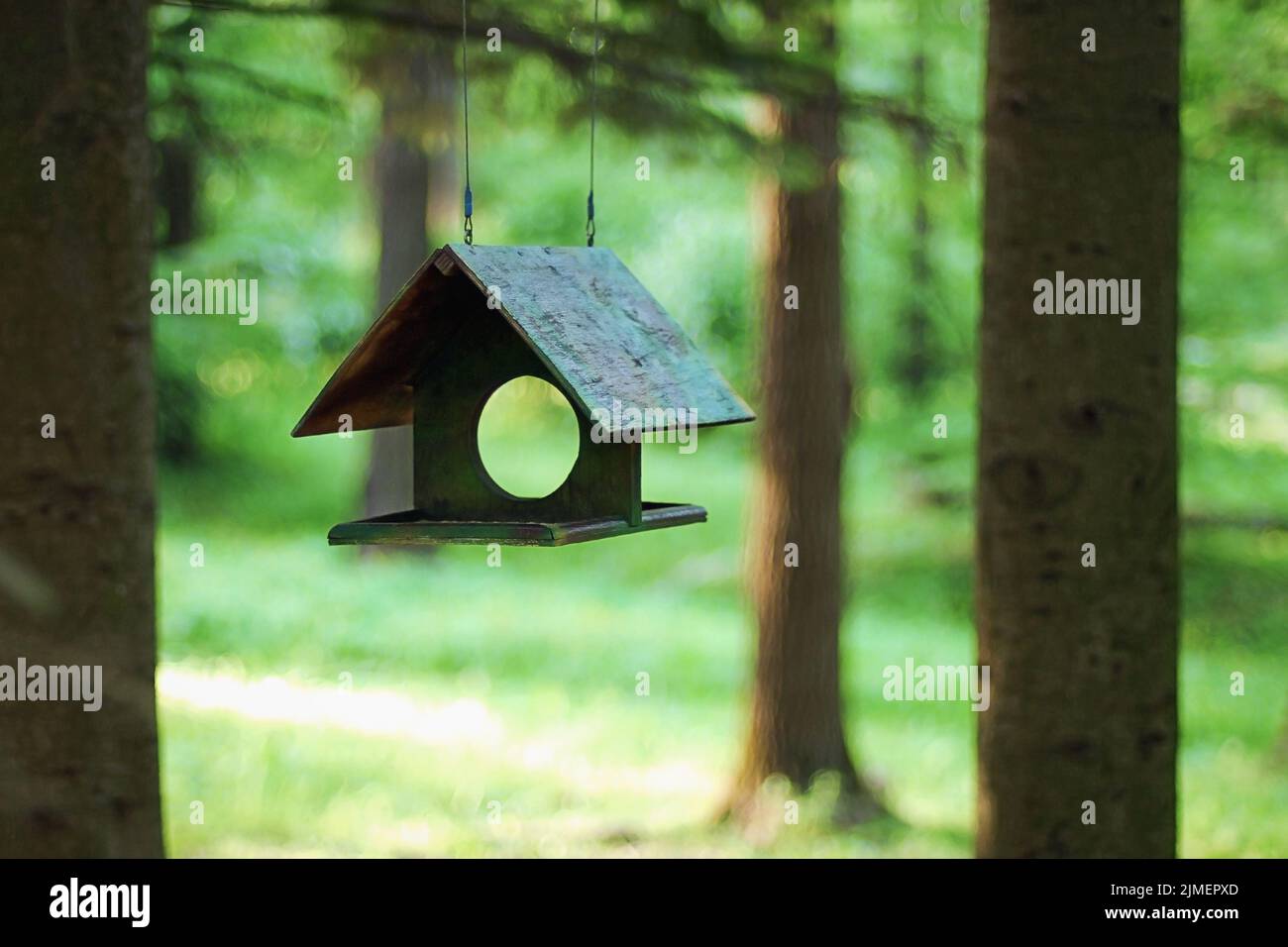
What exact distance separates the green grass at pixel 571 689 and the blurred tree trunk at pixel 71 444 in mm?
4216

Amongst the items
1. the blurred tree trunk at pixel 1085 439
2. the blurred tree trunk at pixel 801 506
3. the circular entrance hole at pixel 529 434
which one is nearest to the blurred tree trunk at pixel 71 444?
the blurred tree trunk at pixel 1085 439

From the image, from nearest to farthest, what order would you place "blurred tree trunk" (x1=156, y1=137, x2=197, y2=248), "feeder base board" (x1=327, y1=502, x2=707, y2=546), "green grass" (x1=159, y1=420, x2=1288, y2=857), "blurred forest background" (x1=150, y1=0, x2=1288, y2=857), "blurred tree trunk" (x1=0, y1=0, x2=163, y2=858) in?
"feeder base board" (x1=327, y1=502, x2=707, y2=546) < "blurred tree trunk" (x1=0, y1=0, x2=163, y2=858) < "blurred forest background" (x1=150, y1=0, x2=1288, y2=857) < "green grass" (x1=159, y1=420, x2=1288, y2=857) < "blurred tree trunk" (x1=156, y1=137, x2=197, y2=248)

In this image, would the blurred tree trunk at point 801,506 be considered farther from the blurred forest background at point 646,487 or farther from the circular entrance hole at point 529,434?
the circular entrance hole at point 529,434

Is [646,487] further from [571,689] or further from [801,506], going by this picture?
[801,506]

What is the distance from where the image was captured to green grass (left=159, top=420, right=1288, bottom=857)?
26.6 feet

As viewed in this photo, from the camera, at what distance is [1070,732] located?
129 inches

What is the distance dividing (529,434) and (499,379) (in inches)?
686

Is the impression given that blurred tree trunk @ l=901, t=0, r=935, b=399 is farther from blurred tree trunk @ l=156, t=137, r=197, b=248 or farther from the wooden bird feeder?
the wooden bird feeder

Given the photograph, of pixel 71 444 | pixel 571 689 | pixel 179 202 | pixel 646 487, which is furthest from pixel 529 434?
pixel 71 444

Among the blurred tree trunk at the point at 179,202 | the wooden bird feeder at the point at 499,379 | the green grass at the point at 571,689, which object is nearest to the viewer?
the wooden bird feeder at the point at 499,379

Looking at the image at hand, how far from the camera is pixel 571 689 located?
10773 mm

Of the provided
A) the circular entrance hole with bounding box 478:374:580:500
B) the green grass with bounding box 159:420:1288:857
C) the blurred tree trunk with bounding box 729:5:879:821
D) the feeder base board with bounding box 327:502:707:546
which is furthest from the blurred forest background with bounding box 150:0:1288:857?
the feeder base board with bounding box 327:502:707:546

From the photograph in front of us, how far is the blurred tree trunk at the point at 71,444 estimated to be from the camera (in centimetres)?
343

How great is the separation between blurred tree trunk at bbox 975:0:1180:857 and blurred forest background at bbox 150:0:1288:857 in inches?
99.3
